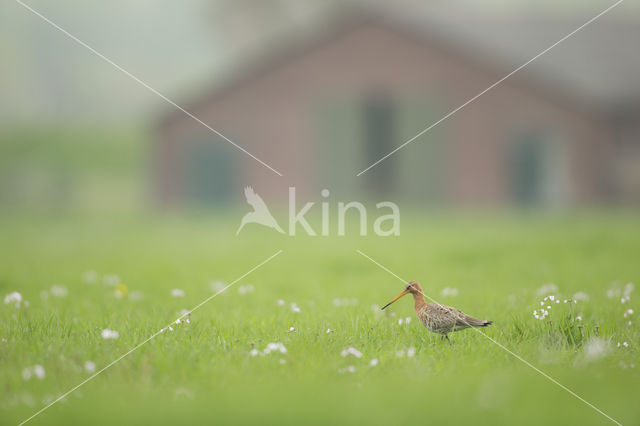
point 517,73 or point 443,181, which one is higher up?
point 517,73

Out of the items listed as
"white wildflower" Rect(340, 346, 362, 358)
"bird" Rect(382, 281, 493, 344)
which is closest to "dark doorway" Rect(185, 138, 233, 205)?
"bird" Rect(382, 281, 493, 344)

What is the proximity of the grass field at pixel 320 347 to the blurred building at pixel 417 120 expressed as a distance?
10996 mm

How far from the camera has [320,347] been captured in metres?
3.63

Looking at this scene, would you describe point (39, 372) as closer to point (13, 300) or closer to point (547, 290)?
point (13, 300)

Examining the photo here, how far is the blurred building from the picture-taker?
60.8ft

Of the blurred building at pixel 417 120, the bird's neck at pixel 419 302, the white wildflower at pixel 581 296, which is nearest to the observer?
the bird's neck at pixel 419 302

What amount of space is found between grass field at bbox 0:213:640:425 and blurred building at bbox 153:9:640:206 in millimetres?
10996

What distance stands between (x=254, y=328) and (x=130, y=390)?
1233mm

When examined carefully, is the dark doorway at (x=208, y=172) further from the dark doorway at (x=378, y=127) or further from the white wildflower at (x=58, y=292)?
the white wildflower at (x=58, y=292)

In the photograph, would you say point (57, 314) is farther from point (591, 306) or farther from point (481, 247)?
point (481, 247)

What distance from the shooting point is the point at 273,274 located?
24.7 ft

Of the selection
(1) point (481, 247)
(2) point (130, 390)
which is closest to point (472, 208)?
(1) point (481, 247)

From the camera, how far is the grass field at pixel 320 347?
2779mm

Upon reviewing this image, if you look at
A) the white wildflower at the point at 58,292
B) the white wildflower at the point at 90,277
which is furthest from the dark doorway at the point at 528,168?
the white wildflower at the point at 58,292
